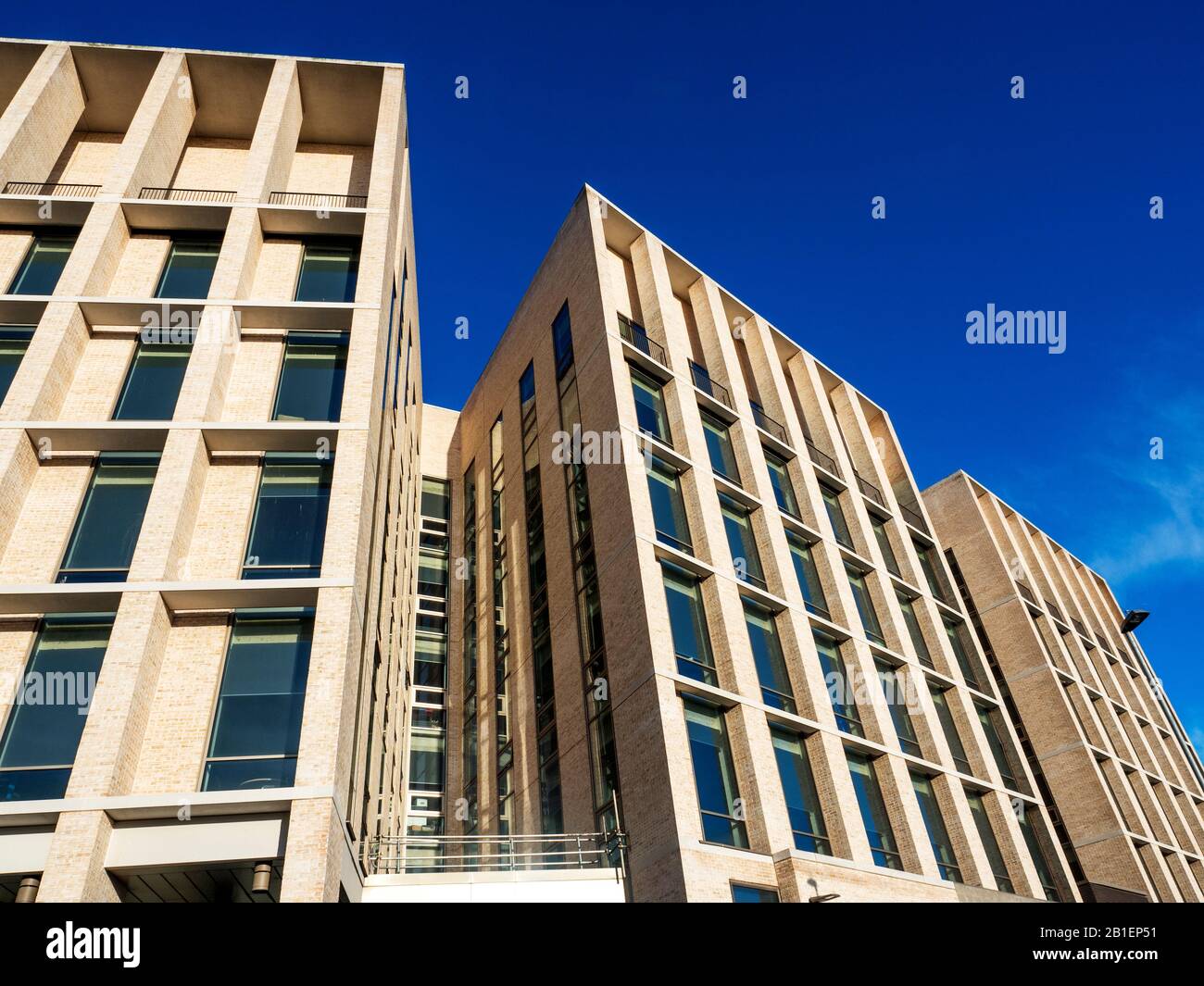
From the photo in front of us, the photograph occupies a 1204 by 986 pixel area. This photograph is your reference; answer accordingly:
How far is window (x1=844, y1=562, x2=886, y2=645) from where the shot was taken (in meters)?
29.1

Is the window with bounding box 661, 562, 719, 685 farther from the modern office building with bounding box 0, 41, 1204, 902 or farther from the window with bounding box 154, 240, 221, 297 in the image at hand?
the window with bounding box 154, 240, 221, 297

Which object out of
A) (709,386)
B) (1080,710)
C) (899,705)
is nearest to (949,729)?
(899,705)

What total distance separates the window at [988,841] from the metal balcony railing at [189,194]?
27722 mm

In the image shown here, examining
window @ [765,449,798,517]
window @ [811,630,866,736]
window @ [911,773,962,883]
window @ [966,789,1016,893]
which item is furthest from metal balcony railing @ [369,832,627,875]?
window @ [765,449,798,517]

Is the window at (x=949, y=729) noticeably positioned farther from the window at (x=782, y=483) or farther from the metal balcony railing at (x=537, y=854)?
the metal balcony railing at (x=537, y=854)

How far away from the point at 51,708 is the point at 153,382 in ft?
24.7

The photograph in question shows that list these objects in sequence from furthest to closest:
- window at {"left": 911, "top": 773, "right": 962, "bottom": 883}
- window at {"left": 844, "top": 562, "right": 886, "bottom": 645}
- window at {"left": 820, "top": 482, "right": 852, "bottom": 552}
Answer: window at {"left": 820, "top": 482, "right": 852, "bottom": 552}
window at {"left": 844, "top": 562, "right": 886, "bottom": 645}
window at {"left": 911, "top": 773, "right": 962, "bottom": 883}

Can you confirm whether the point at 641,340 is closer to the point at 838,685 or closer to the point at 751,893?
the point at 838,685

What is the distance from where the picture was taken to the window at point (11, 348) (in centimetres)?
1869

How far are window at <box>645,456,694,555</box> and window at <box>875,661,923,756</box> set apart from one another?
8.23 meters

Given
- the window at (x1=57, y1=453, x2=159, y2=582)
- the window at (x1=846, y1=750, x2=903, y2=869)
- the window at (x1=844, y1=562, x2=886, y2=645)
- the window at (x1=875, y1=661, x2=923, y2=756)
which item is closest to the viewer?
the window at (x1=57, y1=453, x2=159, y2=582)

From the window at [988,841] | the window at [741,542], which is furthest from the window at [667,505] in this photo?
the window at [988,841]

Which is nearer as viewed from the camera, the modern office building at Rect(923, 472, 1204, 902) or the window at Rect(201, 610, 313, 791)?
the window at Rect(201, 610, 313, 791)
